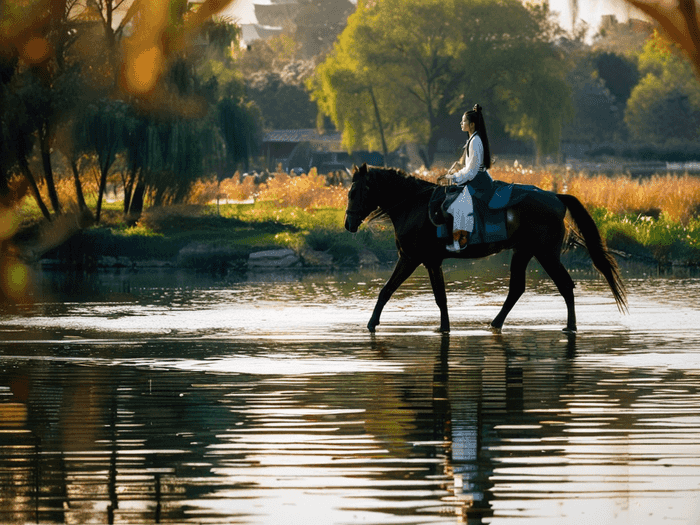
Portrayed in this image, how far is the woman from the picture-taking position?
48.2 feet

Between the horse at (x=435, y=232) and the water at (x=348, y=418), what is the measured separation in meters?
0.53

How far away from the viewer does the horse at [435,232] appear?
49.5 ft

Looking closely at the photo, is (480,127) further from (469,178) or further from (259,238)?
(259,238)

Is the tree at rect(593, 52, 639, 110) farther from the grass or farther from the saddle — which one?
the saddle

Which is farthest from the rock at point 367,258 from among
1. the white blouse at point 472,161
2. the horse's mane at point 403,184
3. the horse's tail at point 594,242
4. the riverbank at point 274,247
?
the white blouse at point 472,161

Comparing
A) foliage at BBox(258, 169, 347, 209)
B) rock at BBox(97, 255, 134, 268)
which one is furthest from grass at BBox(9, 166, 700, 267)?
foliage at BBox(258, 169, 347, 209)

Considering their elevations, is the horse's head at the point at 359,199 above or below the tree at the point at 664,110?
below

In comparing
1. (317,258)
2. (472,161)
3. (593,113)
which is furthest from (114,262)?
(593,113)

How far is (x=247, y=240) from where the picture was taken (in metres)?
32.2

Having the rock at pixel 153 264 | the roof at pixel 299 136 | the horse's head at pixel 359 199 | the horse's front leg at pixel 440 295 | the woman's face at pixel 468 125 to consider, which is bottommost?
the rock at pixel 153 264

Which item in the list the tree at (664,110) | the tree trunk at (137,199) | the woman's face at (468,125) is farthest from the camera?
the tree at (664,110)

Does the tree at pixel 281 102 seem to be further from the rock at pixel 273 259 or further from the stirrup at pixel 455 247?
the stirrup at pixel 455 247

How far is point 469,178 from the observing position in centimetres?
1474

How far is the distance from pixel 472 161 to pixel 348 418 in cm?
611
